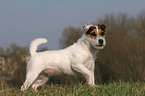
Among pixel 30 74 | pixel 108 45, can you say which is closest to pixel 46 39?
pixel 30 74

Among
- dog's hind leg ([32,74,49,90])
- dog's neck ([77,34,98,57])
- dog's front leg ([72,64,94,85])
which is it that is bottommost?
dog's hind leg ([32,74,49,90])

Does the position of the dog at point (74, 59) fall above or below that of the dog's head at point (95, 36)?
below

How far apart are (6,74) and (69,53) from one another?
41.5ft

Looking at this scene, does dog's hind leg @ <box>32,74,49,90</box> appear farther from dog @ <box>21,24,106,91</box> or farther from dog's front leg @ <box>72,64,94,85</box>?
dog's front leg @ <box>72,64,94,85</box>

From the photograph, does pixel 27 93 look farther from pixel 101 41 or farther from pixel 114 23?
pixel 114 23

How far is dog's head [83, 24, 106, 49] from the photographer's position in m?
4.97

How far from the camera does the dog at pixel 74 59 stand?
16.8 feet

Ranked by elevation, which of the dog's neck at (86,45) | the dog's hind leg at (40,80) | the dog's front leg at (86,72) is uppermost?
the dog's neck at (86,45)

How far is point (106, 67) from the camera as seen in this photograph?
16141 millimetres

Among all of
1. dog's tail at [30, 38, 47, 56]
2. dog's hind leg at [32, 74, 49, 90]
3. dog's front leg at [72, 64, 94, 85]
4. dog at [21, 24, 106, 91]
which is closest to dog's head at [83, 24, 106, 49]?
dog at [21, 24, 106, 91]

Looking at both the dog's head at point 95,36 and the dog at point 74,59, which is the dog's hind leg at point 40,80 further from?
the dog's head at point 95,36

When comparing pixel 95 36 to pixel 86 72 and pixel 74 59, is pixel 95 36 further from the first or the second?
pixel 86 72

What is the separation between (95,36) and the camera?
5117mm

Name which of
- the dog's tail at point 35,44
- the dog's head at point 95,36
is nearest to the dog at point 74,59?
the dog's head at point 95,36
